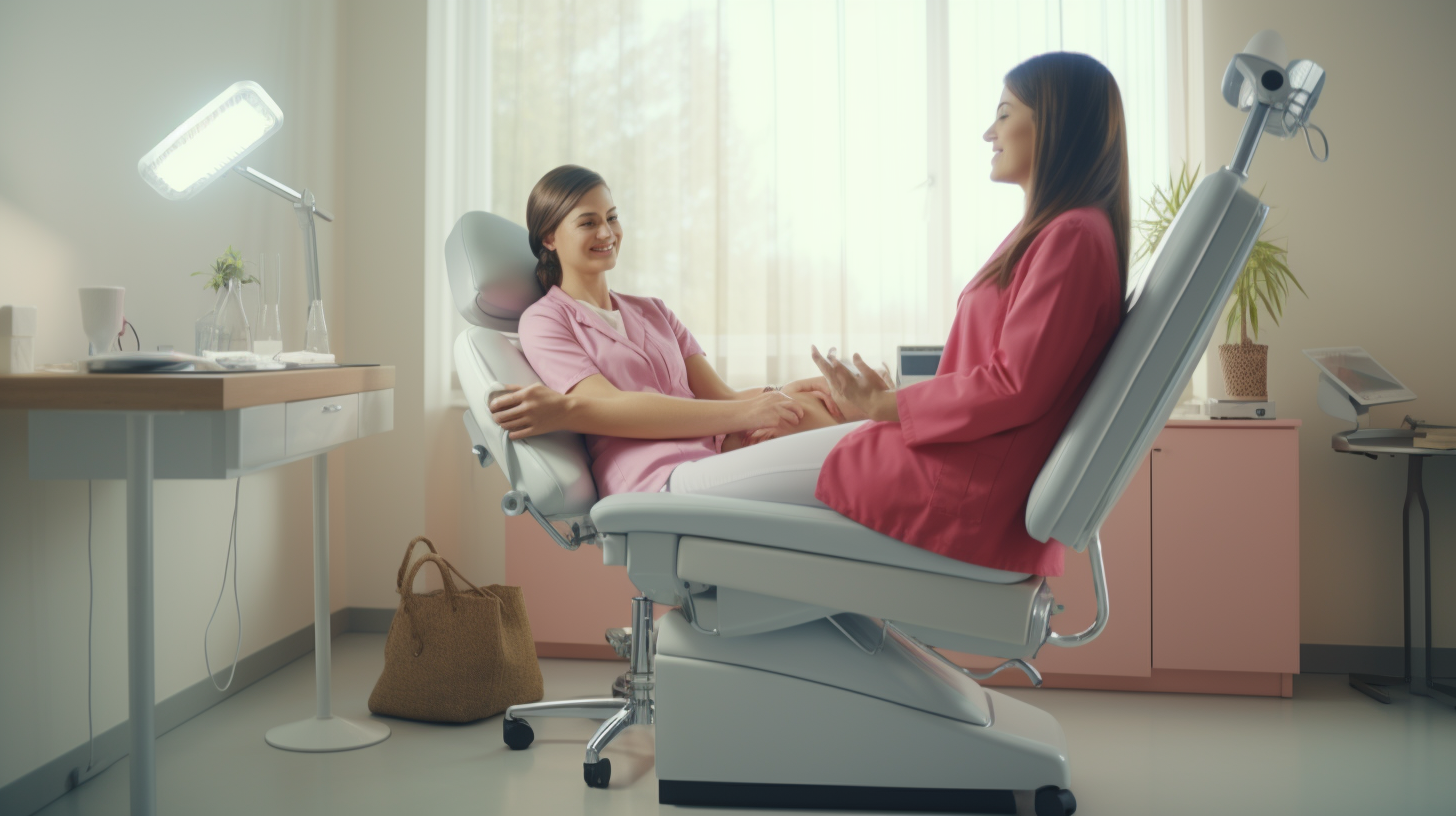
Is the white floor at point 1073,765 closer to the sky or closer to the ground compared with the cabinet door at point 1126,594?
closer to the ground

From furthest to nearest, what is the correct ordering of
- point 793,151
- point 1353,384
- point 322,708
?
point 793,151, point 1353,384, point 322,708

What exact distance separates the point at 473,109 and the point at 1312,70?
258 centimetres

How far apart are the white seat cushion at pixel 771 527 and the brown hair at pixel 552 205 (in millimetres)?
741

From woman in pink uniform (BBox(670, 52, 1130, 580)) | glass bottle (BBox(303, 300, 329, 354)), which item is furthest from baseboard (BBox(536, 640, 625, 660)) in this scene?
woman in pink uniform (BBox(670, 52, 1130, 580))

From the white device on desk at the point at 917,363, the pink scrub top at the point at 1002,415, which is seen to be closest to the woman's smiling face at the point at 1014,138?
the pink scrub top at the point at 1002,415

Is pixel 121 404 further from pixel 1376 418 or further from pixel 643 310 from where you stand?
pixel 1376 418

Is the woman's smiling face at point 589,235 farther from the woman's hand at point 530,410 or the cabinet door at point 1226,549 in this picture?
the cabinet door at point 1226,549

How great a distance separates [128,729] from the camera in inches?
70.8

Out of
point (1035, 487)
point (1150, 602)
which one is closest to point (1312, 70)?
point (1035, 487)

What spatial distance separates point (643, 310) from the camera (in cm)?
215

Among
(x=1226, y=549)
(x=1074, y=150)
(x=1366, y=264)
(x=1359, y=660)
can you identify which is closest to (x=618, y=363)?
(x=1074, y=150)

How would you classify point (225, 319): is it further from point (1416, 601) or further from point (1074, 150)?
point (1416, 601)

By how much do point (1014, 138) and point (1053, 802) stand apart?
108cm

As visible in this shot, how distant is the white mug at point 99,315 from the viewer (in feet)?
5.34
